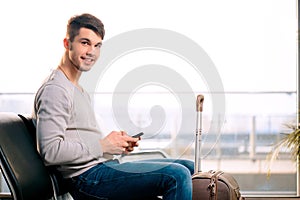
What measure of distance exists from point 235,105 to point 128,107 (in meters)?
1.79

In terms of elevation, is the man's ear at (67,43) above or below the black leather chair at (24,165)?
above

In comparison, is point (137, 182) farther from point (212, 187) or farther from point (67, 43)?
point (67, 43)

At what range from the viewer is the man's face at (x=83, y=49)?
1674 mm

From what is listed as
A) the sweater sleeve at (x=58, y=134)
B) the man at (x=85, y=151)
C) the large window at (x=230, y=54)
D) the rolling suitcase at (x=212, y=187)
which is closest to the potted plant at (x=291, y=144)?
the large window at (x=230, y=54)

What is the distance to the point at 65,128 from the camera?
1.56m

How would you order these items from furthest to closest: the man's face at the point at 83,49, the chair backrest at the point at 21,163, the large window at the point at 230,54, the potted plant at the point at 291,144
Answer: the large window at the point at 230,54 < the potted plant at the point at 291,144 < the man's face at the point at 83,49 < the chair backrest at the point at 21,163

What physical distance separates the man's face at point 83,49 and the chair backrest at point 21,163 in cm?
25

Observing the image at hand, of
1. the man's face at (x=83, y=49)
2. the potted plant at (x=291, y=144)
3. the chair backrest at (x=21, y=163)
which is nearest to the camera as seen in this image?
the chair backrest at (x=21, y=163)

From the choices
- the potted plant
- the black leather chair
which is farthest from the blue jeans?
the potted plant

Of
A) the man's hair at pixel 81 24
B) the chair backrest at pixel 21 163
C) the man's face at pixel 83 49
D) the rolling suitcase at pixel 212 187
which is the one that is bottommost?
the rolling suitcase at pixel 212 187

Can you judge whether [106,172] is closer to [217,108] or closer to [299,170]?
[217,108]

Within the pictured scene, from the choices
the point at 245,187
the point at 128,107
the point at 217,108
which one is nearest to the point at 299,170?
the point at 245,187

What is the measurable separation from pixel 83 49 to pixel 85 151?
1.05 ft

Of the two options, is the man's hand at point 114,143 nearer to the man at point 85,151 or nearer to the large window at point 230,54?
the man at point 85,151
